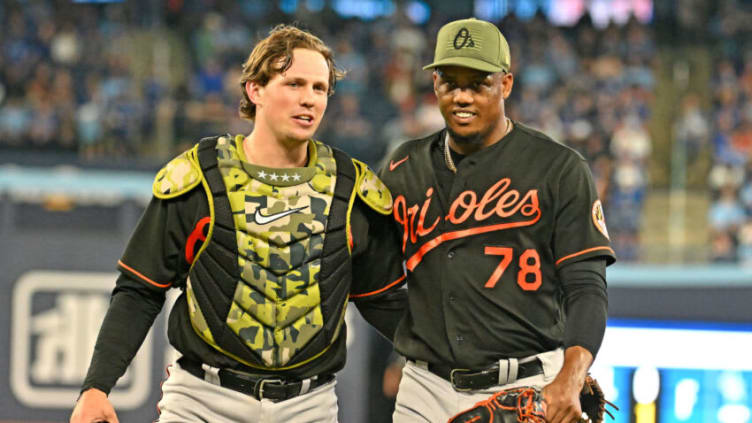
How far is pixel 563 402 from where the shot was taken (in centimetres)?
330

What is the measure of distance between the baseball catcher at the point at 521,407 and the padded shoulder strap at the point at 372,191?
741 mm

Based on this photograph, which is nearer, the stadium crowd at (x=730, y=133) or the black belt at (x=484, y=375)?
the black belt at (x=484, y=375)

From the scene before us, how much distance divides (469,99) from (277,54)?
0.65 m

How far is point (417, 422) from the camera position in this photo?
12.7 feet

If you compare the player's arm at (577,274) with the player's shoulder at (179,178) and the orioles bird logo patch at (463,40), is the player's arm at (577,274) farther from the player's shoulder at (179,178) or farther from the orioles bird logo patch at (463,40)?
the player's shoulder at (179,178)

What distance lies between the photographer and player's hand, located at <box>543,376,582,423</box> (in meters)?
3.30

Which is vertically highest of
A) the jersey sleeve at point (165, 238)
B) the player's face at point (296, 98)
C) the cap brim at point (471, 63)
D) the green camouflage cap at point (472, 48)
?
the green camouflage cap at point (472, 48)

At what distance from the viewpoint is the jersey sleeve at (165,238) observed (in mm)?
3643

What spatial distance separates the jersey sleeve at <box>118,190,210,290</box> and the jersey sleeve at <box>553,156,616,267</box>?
3.79 feet

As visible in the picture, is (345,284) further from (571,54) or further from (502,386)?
(571,54)

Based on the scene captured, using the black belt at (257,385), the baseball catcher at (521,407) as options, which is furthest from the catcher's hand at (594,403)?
the black belt at (257,385)

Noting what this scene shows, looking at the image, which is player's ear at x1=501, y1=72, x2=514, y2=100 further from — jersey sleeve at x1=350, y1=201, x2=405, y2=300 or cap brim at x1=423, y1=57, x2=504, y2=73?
jersey sleeve at x1=350, y1=201, x2=405, y2=300

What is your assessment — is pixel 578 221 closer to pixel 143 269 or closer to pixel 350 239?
pixel 350 239

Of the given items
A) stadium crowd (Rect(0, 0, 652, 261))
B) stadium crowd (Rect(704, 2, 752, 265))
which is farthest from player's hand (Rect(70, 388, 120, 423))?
stadium crowd (Rect(704, 2, 752, 265))
